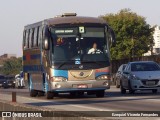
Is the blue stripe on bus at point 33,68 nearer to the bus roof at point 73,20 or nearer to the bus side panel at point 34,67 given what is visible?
the bus side panel at point 34,67

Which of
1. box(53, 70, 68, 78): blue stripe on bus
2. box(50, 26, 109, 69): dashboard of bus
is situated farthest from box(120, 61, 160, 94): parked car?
box(53, 70, 68, 78): blue stripe on bus

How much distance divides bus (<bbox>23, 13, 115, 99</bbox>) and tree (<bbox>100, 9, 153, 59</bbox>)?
6692 cm

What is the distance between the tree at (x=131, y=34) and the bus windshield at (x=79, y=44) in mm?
67050

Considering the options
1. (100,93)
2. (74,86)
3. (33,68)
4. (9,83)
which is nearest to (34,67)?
(33,68)

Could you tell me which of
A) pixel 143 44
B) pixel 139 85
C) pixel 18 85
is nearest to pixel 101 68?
pixel 139 85

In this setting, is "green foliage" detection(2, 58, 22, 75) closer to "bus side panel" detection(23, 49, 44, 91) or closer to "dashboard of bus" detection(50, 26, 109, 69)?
"bus side panel" detection(23, 49, 44, 91)

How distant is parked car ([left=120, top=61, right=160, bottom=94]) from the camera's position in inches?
1203

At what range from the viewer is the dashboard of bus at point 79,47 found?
27.8m

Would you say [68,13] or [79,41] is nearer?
[79,41]

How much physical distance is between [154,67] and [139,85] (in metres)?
1.59

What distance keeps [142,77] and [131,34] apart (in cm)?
6966

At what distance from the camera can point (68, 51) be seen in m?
27.8

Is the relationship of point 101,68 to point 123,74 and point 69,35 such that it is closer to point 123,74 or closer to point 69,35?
point 69,35

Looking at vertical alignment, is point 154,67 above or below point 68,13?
below
